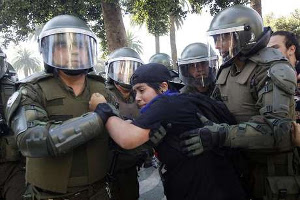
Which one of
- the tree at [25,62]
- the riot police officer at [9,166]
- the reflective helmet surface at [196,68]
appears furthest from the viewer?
the tree at [25,62]

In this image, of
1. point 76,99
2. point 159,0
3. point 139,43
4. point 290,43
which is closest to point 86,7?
point 159,0

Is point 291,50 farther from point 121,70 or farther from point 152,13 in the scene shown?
point 152,13

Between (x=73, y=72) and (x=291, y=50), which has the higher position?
(x=291, y=50)

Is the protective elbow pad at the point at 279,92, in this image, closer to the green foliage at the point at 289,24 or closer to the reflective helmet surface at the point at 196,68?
the reflective helmet surface at the point at 196,68

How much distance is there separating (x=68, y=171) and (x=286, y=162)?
1644 mm

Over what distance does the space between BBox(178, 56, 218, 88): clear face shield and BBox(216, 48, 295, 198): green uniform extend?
101 cm

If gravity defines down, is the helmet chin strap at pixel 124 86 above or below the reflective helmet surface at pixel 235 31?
below

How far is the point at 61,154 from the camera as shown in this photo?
6.37ft

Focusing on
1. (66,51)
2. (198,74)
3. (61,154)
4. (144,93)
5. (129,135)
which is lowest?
(61,154)

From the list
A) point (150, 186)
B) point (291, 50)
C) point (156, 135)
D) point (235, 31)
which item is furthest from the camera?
point (150, 186)

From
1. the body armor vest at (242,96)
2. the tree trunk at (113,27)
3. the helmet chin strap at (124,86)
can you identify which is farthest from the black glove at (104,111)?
the tree trunk at (113,27)

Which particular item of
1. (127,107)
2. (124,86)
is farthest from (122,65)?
(127,107)

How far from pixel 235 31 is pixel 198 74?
140 centimetres

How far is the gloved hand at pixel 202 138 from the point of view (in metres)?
1.94
